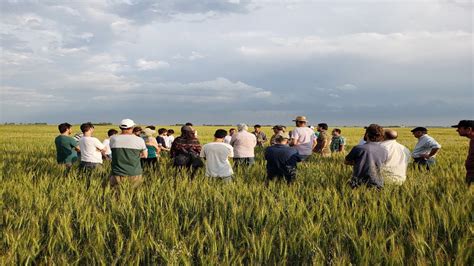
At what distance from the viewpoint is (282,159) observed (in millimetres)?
7594

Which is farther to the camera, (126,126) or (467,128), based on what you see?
(126,126)

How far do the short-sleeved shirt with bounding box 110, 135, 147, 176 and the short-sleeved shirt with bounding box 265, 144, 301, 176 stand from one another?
2.64m

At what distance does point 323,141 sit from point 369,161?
7635 mm

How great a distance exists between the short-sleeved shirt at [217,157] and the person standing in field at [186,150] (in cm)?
79

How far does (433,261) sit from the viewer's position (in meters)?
3.26

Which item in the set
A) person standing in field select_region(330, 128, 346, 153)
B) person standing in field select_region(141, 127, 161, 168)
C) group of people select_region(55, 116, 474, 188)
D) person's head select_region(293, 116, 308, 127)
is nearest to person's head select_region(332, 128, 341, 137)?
person standing in field select_region(330, 128, 346, 153)

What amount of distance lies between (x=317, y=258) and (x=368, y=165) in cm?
330

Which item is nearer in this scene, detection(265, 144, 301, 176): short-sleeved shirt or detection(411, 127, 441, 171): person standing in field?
detection(265, 144, 301, 176): short-sleeved shirt

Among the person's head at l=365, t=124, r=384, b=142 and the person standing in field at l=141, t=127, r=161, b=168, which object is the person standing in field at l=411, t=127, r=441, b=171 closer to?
the person's head at l=365, t=124, r=384, b=142

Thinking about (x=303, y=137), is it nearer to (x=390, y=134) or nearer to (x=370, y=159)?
(x=390, y=134)

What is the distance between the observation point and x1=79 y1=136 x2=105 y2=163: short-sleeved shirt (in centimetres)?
862

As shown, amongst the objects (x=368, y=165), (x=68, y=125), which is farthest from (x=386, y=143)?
(x=68, y=125)

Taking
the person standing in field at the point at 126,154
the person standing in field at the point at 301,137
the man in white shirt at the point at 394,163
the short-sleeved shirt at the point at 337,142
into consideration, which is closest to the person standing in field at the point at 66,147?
the person standing in field at the point at 126,154

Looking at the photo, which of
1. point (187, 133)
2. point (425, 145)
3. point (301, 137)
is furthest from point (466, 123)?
point (187, 133)
